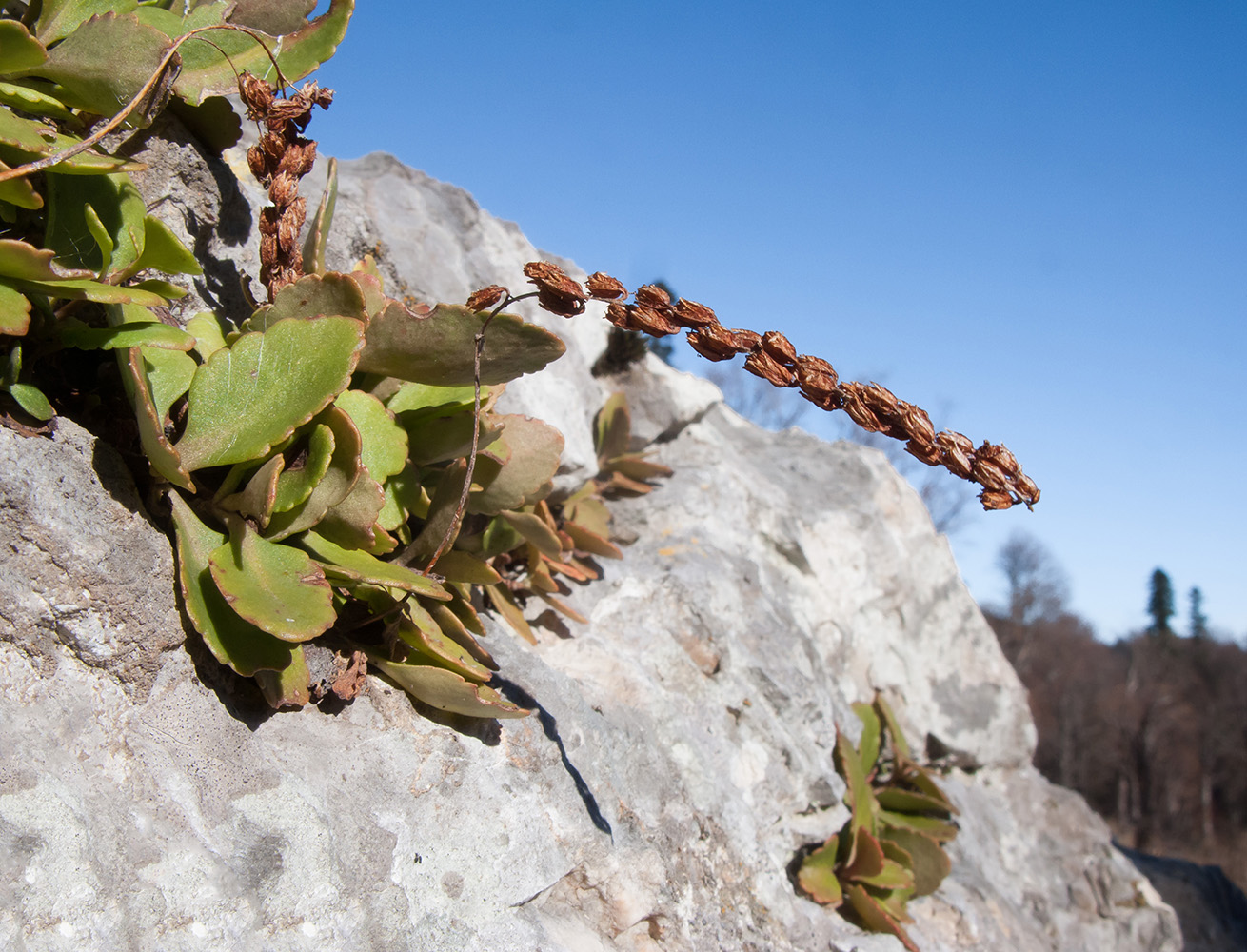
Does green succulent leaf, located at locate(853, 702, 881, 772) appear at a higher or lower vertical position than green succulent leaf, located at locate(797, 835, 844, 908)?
higher

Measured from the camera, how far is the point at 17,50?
1.44m

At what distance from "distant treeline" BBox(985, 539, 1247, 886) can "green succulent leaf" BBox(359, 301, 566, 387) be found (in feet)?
102

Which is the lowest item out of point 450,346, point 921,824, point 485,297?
point 921,824

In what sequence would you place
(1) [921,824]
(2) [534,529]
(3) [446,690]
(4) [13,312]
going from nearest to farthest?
1. (4) [13,312]
2. (3) [446,690]
3. (2) [534,529]
4. (1) [921,824]

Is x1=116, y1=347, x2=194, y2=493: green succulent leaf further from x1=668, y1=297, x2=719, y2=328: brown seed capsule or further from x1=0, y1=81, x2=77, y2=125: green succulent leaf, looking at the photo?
x1=668, y1=297, x2=719, y2=328: brown seed capsule

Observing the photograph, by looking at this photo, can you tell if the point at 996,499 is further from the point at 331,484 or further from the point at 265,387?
the point at 265,387

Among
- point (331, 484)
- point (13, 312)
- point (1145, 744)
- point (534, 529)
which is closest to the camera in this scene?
point (13, 312)

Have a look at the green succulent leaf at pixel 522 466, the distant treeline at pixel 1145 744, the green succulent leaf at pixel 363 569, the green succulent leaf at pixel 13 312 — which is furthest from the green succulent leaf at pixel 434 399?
the distant treeline at pixel 1145 744

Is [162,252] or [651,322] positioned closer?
[651,322]

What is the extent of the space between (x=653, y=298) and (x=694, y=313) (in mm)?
74

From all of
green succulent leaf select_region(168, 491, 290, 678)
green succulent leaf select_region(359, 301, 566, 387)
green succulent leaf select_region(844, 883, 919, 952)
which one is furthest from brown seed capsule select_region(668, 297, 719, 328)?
green succulent leaf select_region(844, 883, 919, 952)

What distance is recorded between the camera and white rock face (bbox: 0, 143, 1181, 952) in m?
1.26

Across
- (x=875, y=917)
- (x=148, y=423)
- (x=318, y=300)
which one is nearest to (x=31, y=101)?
(x=318, y=300)

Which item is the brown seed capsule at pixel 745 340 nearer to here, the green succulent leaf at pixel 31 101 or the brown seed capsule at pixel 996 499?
the brown seed capsule at pixel 996 499
